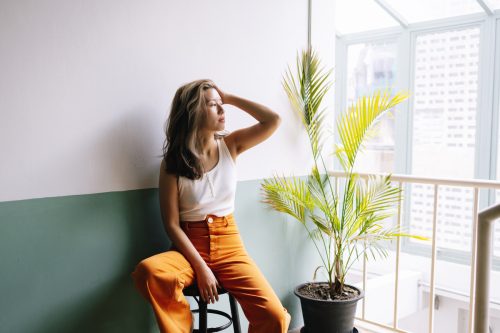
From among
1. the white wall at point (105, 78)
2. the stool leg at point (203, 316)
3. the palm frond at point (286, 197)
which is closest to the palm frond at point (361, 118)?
the palm frond at point (286, 197)

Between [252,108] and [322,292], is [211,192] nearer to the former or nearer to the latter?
[252,108]

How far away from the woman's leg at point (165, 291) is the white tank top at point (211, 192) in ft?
0.95

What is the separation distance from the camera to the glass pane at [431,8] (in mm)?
4141

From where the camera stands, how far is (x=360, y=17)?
4.80 meters

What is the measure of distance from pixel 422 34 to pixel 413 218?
1827 mm

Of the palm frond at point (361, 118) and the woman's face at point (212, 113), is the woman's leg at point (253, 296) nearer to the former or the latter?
the woman's face at point (212, 113)

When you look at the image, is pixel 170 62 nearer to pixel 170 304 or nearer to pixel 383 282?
pixel 170 304

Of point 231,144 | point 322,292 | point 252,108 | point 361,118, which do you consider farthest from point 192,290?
point 361,118

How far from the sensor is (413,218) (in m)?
4.70

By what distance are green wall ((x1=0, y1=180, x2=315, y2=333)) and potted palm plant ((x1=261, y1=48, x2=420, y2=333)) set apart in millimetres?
869

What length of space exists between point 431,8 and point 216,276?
3.53 meters

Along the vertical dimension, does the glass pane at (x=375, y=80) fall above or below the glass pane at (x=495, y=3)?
below

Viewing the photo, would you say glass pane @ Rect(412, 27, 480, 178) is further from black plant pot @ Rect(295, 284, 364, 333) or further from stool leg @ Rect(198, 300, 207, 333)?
stool leg @ Rect(198, 300, 207, 333)

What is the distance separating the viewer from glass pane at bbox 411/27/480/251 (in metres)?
4.27
